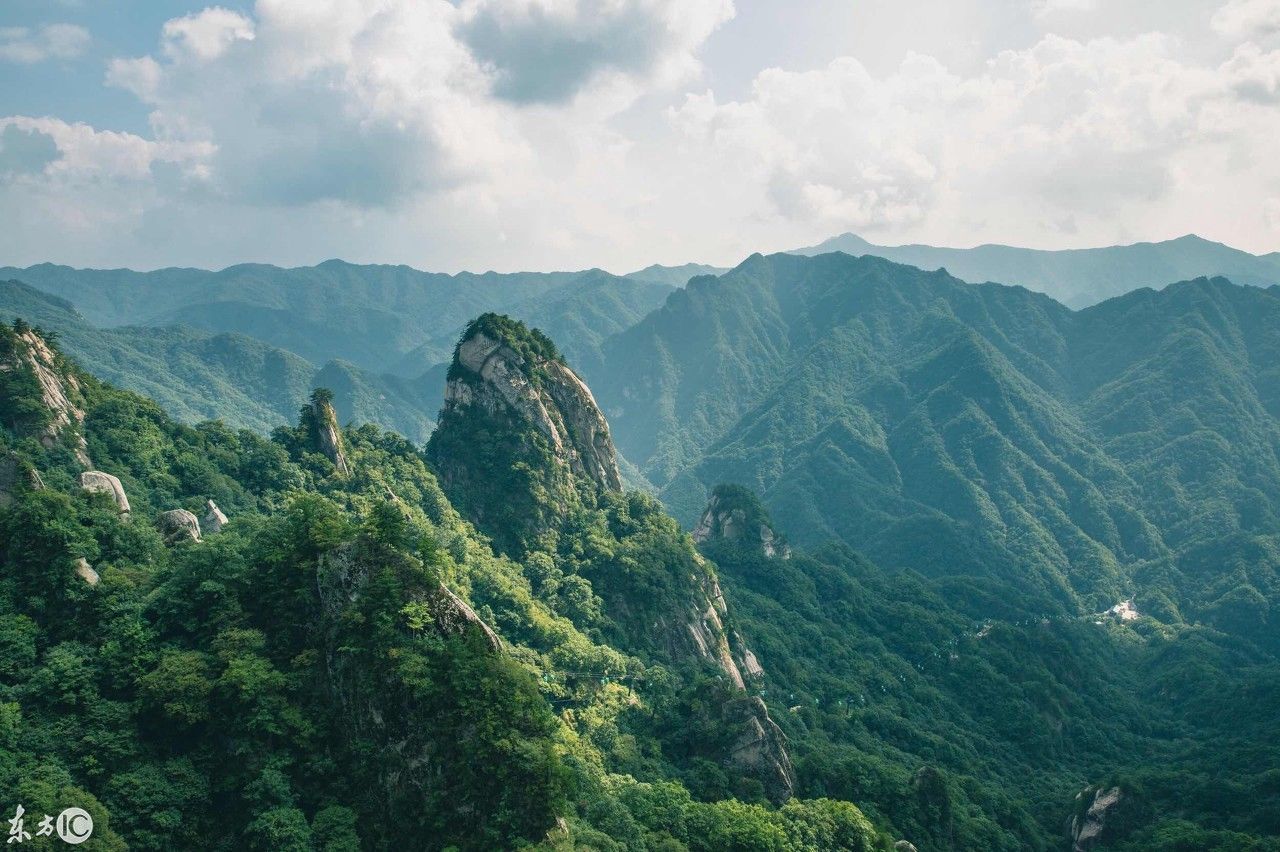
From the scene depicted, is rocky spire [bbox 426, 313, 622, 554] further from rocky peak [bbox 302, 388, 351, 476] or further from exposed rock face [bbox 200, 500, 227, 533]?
exposed rock face [bbox 200, 500, 227, 533]

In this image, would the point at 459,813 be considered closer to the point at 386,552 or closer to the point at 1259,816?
the point at 386,552

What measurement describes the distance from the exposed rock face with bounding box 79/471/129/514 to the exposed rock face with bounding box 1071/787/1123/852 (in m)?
99.0

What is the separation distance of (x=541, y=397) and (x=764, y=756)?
191 ft

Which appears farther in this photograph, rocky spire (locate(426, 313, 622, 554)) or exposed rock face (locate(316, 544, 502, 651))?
rocky spire (locate(426, 313, 622, 554))

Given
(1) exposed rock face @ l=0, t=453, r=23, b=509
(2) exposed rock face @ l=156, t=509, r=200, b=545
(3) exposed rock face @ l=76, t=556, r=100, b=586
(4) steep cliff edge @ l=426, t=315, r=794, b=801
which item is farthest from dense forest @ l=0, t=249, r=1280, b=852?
(3) exposed rock face @ l=76, t=556, r=100, b=586

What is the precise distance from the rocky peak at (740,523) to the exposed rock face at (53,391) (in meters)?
112

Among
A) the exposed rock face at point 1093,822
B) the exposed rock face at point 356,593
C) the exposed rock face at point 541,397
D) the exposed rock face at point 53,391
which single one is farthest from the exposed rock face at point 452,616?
the exposed rock face at point 1093,822

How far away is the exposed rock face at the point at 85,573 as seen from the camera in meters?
47.1

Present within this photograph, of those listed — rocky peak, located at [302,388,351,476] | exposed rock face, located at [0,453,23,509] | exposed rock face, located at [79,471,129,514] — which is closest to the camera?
exposed rock face, located at [0,453,23,509]

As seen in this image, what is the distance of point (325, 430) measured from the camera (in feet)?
316

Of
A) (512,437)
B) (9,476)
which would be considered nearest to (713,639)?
(512,437)

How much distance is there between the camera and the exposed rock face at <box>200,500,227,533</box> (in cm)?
7000

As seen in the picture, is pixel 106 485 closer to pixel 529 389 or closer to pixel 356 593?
pixel 356 593

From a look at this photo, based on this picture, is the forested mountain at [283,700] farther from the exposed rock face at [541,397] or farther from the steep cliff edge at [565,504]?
Answer: the exposed rock face at [541,397]
